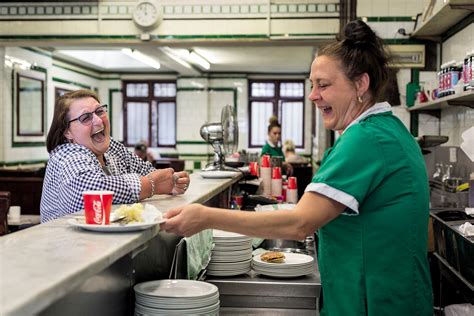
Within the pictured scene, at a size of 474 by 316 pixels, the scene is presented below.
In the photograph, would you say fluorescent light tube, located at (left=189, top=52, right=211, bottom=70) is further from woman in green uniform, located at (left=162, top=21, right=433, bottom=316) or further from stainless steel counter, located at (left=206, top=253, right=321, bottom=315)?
woman in green uniform, located at (left=162, top=21, right=433, bottom=316)

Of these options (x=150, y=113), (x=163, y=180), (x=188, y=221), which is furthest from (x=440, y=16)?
(x=150, y=113)

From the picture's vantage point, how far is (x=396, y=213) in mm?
1793

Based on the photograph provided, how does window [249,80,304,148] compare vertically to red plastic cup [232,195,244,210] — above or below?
above

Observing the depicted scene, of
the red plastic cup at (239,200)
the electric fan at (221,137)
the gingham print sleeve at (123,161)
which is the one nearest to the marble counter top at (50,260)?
the gingham print sleeve at (123,161)

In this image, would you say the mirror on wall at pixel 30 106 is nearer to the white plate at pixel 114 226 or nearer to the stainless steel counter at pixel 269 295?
the stainless steel counter at pixel 269 295

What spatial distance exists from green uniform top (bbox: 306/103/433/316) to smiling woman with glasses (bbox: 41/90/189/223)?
2.97 feet

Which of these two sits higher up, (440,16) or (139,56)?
(139,56)

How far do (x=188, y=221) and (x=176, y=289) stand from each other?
40 centimetres

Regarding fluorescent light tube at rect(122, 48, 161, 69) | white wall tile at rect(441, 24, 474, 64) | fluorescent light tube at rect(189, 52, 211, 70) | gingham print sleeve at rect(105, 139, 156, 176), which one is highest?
fluorescent light tube at rect(189, 52, 211, 70)

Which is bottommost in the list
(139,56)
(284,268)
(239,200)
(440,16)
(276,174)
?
(284,268)

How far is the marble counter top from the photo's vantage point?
3.61ft

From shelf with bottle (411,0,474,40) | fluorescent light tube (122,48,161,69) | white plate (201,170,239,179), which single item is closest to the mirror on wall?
fluorescent light tube (122,48,161,69)

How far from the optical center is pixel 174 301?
1.92m

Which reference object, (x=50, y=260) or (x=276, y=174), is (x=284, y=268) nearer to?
(x=50, y=260)
